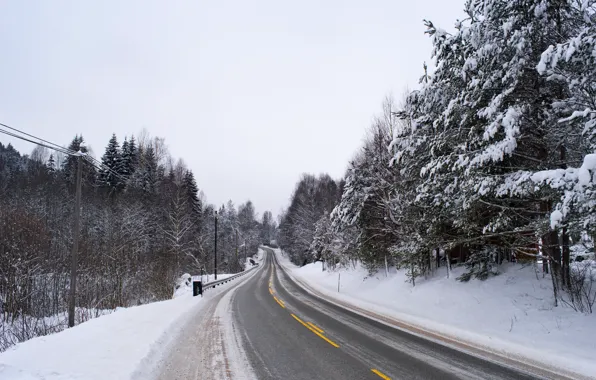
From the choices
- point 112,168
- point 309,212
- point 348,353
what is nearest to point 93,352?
point 348,353

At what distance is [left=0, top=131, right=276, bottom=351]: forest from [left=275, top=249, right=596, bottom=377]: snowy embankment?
528 inches

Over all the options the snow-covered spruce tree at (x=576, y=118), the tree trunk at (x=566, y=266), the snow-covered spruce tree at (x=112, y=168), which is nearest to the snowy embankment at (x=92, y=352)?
the snow-covered spruce tree at (x=576, y=118)

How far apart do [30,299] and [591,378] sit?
21.6 m

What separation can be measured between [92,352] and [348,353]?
16.5 ft

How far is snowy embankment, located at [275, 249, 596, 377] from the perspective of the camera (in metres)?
7.13

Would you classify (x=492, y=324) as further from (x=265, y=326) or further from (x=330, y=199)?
(x=330, y=199)

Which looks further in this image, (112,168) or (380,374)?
(112,168)

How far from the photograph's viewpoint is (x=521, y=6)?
8.70 meters

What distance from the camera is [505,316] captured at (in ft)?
31.4

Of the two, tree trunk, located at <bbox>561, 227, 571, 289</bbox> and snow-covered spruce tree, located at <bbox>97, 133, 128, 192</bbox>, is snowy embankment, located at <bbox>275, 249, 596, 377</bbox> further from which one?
snow-covered spruce tree, located at <bbox>97, 133, 128, 192</bbox>

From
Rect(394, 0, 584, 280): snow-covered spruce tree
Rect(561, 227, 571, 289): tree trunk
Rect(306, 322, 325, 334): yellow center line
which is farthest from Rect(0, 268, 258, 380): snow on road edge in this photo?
Rect(561, 227, 571, 289): tree trunk

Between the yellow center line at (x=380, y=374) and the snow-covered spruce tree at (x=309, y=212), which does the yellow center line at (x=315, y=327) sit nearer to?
the yellow center line at (x=380, y=374)

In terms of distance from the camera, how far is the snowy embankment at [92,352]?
201 inches

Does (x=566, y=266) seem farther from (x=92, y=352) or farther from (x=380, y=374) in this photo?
(x=92, y=352)
